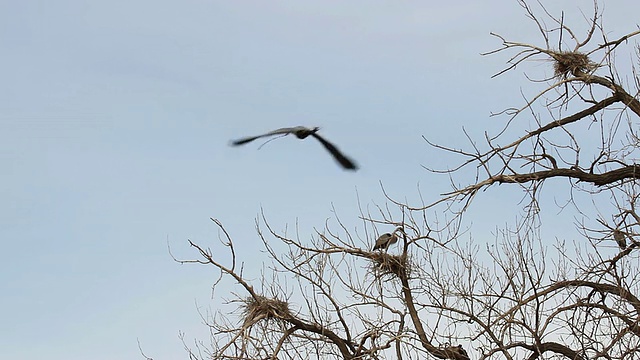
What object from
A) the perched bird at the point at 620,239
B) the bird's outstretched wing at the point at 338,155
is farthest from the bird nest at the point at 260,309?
the perched bird at the point at 620,239

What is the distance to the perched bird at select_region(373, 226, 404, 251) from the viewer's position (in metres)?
11.4

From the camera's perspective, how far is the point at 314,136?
11.5 meters

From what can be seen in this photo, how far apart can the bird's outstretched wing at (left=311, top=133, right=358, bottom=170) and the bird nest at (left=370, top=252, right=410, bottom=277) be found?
1114 mm

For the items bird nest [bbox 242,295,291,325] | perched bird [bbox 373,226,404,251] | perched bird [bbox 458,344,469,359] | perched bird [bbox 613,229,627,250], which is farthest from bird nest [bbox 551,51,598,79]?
bird nest [bbox 242,295,291,325]

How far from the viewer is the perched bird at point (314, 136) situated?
10976 millimetres

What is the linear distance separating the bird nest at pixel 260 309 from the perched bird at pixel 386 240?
140 cm

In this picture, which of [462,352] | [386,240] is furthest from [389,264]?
[462,352]

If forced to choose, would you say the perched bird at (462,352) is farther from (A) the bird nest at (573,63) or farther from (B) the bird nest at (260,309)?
(A) the bird nest at (573,63)

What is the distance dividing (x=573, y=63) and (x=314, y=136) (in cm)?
315

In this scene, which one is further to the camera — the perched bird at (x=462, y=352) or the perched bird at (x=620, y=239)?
the perched bird at (x=462, y=352)

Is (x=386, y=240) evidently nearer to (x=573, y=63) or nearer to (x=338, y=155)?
(x=338, y=155)

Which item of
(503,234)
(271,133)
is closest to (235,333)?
(271,133)

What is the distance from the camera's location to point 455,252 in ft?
35.4

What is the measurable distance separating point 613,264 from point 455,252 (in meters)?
1.74
